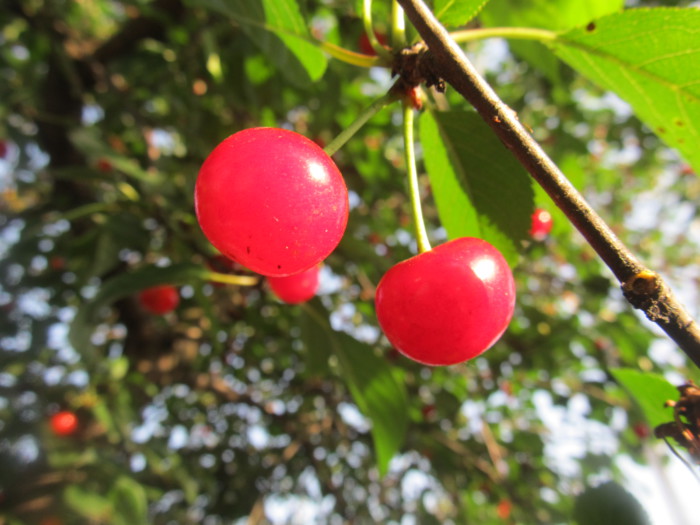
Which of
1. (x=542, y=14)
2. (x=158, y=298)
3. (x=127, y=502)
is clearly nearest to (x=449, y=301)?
(x=542, y=14)

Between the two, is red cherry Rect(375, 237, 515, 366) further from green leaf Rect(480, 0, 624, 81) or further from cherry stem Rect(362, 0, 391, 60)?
green leaf Rect(480, 0, 624, 81)

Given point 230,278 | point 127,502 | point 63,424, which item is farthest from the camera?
point 63,424

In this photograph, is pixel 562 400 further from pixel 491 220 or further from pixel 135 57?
pixel 135 57

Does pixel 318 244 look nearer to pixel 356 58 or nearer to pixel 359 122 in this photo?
pixel 359 122

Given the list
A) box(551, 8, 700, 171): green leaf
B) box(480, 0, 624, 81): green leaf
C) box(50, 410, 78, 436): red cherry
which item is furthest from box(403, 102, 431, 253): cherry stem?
box(50, 410, 78, 436): red cherry

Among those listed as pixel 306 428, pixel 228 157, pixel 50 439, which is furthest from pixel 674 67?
pixel 50 439

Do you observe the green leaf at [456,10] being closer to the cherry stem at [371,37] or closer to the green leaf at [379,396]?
the cherry stem at [371,37]
